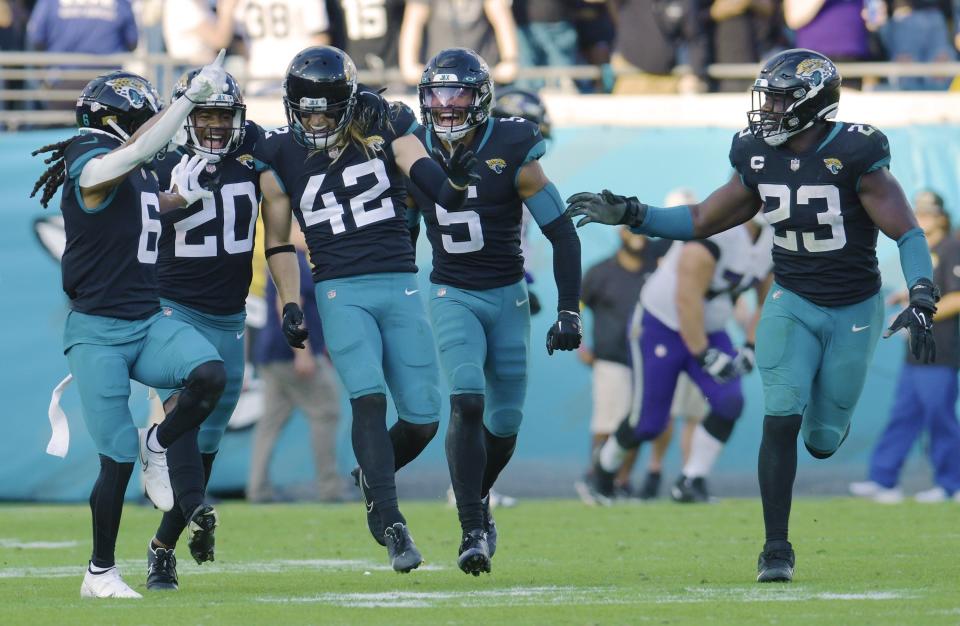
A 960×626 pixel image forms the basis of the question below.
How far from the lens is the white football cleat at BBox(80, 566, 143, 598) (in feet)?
18.1

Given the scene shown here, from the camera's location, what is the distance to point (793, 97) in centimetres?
589

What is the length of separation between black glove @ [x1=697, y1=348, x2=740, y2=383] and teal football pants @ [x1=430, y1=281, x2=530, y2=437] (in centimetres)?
306

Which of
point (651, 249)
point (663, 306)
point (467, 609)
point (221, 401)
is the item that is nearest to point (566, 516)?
point (663, 306)

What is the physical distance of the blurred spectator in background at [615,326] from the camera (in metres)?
10.5

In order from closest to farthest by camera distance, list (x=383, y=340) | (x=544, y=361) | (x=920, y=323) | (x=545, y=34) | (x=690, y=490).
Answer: (x=920, y=323)
(x=383, y=340)
(x=690, y=490)
(x=544, y=361)
(x=545, y=34)

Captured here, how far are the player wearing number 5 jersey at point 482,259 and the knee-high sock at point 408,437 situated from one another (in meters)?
0.11

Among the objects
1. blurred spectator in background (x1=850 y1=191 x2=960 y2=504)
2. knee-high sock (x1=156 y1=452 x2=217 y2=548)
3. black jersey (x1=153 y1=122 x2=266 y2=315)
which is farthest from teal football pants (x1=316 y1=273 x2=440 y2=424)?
blurred spectator in background (x1=850 y1=191 x2=960 y2=504)

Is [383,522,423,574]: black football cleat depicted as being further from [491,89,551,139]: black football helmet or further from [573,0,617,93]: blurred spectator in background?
[573,0,617,93]: blurred spectator in background

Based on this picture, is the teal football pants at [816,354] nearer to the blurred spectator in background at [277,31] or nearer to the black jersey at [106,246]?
the black jersey at [106,246]

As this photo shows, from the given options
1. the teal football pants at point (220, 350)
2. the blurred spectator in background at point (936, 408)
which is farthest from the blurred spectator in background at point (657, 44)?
the teal football pants at point (220, 350)

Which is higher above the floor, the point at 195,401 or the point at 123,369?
the point at 123,369

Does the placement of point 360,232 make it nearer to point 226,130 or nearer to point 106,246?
point 226,130

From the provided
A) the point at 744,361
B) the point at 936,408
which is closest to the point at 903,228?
the point at 744,361

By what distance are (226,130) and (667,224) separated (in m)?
1.63
